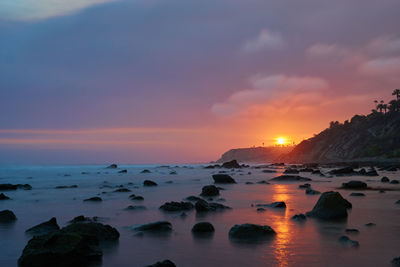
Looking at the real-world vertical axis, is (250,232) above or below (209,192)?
above

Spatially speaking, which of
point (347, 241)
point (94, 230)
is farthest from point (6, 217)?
point (347, 241)

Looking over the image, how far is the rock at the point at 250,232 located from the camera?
1077 centimetres

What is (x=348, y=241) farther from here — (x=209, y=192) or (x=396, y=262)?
(x=209, y=192)

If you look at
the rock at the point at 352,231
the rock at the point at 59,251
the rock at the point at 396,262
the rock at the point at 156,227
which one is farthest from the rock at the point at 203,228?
the rock at the point at 396,262

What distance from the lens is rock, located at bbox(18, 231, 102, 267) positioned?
8.15 metres

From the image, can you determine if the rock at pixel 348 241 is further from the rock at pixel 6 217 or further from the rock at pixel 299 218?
the rock at pixel 6 217

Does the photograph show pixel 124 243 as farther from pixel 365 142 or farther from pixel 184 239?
pixel 365 142

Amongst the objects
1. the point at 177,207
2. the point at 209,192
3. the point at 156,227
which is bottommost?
the point at 209,192

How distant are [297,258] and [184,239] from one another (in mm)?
3762

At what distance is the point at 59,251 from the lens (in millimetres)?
8289

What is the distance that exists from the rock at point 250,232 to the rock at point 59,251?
4.25 m

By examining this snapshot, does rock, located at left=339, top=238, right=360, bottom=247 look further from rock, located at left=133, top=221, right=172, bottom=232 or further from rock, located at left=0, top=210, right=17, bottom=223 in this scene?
rock, located at left=0, top=210, right=17, bottom=223

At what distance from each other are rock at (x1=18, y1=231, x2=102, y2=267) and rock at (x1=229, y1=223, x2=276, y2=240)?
13.9ft

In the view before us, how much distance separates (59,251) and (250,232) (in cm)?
569
